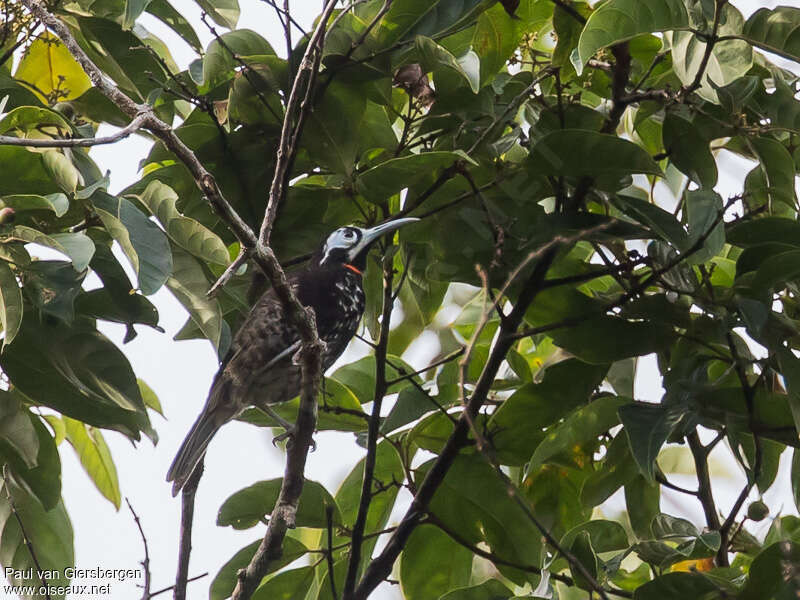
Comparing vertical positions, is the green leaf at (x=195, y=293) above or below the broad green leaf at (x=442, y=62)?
below

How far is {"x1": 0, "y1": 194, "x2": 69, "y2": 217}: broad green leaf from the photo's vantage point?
2021mm

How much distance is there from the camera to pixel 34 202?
6.86 ft

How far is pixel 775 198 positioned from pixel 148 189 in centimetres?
147

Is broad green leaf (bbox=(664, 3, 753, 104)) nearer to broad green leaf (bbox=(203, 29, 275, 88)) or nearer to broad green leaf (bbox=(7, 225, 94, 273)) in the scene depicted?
broad green leaf (bbox=(203, 29, 275, 88))

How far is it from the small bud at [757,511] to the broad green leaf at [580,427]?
1.21ft

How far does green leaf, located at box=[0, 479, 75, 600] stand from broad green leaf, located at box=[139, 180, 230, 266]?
0.94m

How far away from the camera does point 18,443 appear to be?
241 centimetres

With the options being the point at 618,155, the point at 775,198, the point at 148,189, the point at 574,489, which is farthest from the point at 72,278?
the point at 775,198

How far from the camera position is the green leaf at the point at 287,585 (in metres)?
2.66

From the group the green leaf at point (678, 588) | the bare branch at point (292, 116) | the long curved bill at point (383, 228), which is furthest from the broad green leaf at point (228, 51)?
the green leaf at point (678, 588)

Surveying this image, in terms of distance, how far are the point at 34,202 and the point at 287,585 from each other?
1216 mm

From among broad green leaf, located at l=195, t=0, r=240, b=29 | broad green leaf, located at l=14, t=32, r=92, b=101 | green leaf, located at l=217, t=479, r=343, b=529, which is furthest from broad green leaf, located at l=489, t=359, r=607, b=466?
broad green leaf, located at l=14, t=32, r=92, b=101

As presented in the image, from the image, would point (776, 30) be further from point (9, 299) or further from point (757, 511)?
point (9, 299)

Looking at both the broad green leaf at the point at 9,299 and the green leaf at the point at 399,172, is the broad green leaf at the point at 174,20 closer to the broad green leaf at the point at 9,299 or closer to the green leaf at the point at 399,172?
the green leaf at the point at 399,172
